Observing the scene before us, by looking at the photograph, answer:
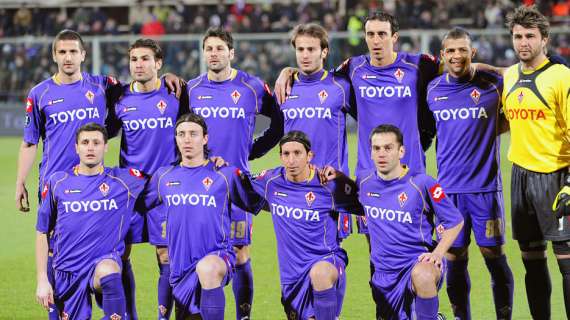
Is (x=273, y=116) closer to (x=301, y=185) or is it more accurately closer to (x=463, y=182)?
(x=301, y=185)

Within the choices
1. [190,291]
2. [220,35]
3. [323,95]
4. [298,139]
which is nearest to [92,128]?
[220,35]

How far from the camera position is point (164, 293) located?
7160mm

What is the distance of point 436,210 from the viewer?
21.3 ft

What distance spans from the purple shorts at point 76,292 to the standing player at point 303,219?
118 centimetres

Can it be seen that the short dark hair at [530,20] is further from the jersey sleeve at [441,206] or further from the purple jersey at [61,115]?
the purple jersey at [61,115]

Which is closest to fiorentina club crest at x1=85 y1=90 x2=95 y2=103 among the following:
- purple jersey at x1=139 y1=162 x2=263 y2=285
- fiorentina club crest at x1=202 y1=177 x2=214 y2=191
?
purple jersey at x1=139 y1=162 x2=263 y2=285

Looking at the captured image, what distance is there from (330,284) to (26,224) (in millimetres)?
6649

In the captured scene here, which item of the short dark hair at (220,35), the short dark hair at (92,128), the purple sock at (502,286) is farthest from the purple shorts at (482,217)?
the short dark hair at (92,128)

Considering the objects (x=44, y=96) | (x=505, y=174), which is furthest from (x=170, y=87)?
(x=505, y=174)

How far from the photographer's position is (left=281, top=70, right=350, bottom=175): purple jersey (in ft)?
23.7

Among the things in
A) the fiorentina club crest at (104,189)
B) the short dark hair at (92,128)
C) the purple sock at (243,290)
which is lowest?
the purple sock at (243,290)

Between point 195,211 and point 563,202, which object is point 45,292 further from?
point 563,202

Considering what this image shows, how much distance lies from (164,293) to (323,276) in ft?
4.44

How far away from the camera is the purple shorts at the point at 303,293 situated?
664cm
